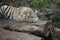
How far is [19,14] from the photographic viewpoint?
5949 millimetres

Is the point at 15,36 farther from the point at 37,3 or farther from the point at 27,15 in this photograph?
the point at 37,3

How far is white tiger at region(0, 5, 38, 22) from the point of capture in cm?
574

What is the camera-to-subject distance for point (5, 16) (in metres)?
6.17

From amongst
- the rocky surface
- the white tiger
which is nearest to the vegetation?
the white tiger

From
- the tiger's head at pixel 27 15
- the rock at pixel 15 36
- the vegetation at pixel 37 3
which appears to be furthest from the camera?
the vegetation at pixel 37 3

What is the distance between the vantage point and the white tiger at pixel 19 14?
18.8ft

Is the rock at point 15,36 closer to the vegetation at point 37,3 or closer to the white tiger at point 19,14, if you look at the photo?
the white tiger at point 19,14

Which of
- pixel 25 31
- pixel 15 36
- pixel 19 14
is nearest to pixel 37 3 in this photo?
pixel 19 14

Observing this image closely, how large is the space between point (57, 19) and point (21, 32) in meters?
2.05

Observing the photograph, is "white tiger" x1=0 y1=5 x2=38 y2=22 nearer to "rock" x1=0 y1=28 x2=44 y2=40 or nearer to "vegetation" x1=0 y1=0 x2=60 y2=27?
"vegetation" x1=0 y1=0 x2=60 y2=27

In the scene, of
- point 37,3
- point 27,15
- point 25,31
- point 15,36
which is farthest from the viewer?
point 37,3

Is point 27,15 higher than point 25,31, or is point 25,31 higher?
point 27,15

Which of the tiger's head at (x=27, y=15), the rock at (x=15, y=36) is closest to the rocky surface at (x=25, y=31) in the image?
the rock at (x=15, y=36)

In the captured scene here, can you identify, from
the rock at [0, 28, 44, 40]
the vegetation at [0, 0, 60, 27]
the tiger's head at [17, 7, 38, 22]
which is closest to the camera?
the rock at [0, 28, 44, 40]
